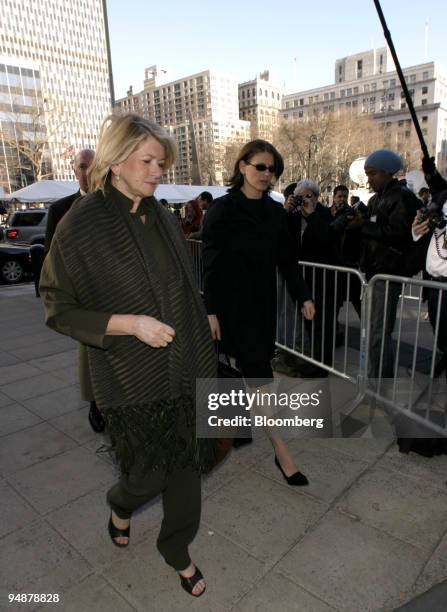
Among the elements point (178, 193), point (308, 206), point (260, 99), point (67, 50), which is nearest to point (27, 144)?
point (178, 193)

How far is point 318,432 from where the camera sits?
3.26 metres

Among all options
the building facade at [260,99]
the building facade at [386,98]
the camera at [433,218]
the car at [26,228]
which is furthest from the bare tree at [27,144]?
the building facade at [260,99]

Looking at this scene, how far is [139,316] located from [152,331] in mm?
85

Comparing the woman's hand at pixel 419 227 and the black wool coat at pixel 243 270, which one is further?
the woman's hand at pixel 419 227

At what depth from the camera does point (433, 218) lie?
291cm

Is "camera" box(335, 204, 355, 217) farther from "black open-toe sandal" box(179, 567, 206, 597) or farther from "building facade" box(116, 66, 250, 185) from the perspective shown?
"building facade" box(116, 66, 250, 185)

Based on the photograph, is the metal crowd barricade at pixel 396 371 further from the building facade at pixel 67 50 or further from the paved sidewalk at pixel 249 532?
the building facade at pixel 67 50

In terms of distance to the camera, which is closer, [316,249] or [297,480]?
[297,480]

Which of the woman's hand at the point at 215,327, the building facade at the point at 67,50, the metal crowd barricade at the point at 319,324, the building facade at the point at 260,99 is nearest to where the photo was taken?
the woman's hand at the point at 215,327

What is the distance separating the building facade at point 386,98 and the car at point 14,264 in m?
72.2

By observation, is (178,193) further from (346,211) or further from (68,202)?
(68,202)

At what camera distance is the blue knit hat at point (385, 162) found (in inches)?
135

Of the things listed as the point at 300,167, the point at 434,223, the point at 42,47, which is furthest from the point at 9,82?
the point at 434,223

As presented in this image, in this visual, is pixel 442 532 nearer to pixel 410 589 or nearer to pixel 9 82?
pixel 410 589
